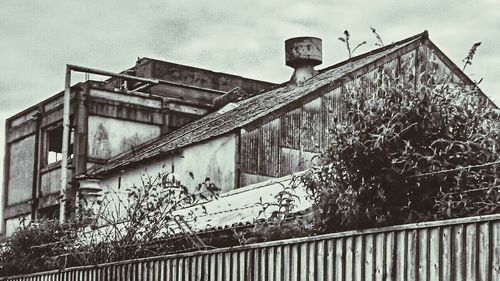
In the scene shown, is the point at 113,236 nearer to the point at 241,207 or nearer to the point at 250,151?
the point at 241,207

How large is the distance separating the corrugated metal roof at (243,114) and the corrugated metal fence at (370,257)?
11102 mm

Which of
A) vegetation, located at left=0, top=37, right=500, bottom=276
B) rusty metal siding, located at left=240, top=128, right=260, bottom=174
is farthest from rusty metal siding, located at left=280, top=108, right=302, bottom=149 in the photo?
vegetation, located at left=0, top=37, right=500, bottom=276

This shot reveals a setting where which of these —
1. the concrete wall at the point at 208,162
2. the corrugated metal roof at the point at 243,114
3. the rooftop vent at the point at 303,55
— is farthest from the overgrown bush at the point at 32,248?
the rooftop vent at the point at 303,55

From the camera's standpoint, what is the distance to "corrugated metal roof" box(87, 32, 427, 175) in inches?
872

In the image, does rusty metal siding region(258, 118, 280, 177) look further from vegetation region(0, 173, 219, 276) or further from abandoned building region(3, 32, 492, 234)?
vegetation region(0, 173, 219, 276)

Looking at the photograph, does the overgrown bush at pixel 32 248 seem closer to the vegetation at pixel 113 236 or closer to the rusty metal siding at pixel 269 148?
the vegetation at pixel 113 236

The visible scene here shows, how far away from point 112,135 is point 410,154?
20.2 m

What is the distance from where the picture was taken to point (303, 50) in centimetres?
2556

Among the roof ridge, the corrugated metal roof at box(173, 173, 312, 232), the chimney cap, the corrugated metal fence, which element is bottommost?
the corrugated metal fence

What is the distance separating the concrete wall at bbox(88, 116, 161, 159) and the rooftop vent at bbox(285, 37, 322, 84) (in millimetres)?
5226

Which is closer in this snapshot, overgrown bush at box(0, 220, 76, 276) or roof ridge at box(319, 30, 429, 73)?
overgrown bush at box(0, 220, 76, 276)

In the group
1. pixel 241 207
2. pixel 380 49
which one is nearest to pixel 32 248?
pixel 241 207

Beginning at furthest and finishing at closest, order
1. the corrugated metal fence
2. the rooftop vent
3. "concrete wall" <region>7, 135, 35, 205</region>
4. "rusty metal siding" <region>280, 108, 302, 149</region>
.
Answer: "concrete wall" <region>7, 135, 35, 205</region>, the rooftop vent, "rusty metal siding" <region>280, 108, 302, 149</region>, the corrugated metal fence

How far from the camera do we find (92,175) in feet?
83.4
